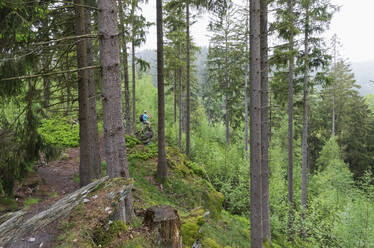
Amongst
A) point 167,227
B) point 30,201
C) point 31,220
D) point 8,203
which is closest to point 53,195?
point 30,201

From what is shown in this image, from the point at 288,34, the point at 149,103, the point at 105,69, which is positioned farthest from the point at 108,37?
the point at 149,103

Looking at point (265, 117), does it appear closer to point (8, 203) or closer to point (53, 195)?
point (53, 195)

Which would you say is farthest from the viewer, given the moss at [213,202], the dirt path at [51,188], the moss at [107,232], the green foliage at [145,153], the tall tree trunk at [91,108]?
the green foliage at [145,153]

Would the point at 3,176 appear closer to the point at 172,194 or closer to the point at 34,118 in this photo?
the point at 34,118

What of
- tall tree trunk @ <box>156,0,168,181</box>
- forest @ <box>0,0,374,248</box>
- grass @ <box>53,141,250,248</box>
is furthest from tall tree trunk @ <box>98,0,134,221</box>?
tall tree trunk @ <box>156,0,168,181</box>

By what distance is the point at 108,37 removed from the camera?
3516 mm

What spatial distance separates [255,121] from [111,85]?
3.78 m

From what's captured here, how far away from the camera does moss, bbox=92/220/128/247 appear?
315 centimetres

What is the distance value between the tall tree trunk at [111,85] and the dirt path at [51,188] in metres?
1.30

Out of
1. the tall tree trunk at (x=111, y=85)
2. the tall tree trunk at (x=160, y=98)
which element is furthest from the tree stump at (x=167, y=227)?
the tall tree trunk at (x=160, y=98)

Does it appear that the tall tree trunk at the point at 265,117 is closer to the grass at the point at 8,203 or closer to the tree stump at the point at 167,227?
the tree stump at the point at 167,227

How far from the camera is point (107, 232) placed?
132 inches

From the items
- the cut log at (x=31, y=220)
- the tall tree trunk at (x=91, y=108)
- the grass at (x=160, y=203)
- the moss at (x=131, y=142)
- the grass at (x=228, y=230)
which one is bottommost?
the grass at (x=228, y=230)

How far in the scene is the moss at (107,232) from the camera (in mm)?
3148
